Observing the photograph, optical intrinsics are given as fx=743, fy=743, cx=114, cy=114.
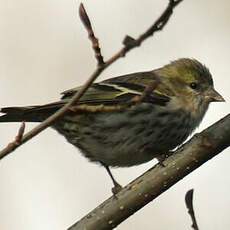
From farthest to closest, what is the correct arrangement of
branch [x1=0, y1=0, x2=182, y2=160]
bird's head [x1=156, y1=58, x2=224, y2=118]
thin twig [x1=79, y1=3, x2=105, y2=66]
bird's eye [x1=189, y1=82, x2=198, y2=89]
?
bird's eye [x1=189, y1=82, x2=198, y2=89], bird's head [x1=156, y1=58, x2=224, y2=118], thin twig [x1=79, y1=3, x2=105, y2=66], branch [x1=0, y1=0, x2=182, y2=160]

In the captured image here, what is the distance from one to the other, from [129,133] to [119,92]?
0.25 metres

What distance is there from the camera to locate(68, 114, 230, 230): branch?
271 centimetres

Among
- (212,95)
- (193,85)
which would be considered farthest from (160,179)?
(193,85)

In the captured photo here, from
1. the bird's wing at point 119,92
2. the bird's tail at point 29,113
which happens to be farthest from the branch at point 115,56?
the bird's wing at point 119,92

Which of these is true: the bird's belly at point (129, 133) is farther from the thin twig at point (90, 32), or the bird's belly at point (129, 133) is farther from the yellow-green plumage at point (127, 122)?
the thin twig at point (90, 32)

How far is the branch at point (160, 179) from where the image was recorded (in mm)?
2713

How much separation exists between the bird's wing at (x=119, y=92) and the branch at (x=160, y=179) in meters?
1.13

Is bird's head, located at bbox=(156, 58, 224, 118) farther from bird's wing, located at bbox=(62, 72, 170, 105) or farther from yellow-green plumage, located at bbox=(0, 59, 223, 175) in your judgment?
bird's wing, located at bbox=(62, 72, 170, 105)

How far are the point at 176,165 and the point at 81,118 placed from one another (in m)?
1.41

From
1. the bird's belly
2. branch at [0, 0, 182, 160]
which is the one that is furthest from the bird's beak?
branch at [0, 0, 182, 160]

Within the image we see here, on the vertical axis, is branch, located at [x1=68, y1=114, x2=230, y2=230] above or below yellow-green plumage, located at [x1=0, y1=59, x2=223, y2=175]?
below

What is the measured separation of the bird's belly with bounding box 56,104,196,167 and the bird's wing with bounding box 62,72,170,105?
0.29ft

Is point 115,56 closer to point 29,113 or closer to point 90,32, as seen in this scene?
point 90,32

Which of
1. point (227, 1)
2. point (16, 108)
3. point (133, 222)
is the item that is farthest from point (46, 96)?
point (16, 108)
